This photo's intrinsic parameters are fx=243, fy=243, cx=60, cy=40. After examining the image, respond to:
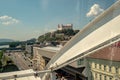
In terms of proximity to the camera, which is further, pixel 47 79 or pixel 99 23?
pixel 47 79

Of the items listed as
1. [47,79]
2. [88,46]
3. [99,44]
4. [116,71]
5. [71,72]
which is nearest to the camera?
[99,44]

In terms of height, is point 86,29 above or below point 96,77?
above

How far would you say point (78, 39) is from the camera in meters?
2.90

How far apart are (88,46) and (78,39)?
28 cm

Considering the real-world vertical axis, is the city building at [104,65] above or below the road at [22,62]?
above

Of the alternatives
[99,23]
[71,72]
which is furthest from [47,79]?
[71,72]

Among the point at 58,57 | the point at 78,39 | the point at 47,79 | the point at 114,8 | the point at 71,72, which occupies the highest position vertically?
the point at 114,8

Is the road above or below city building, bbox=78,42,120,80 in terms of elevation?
below

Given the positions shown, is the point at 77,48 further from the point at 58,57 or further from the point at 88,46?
the point at 58,57

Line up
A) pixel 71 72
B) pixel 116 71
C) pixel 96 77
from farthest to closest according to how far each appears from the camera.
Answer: pixel 71 72 → pixel 96 77 → pixel 116 71

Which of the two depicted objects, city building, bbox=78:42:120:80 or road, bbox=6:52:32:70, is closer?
city building, bbox=78:42:120:80

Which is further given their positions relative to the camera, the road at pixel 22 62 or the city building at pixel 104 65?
the road at pixel 22 62

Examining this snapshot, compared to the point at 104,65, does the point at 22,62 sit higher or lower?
lower

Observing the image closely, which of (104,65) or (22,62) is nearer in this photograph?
(104,65)
